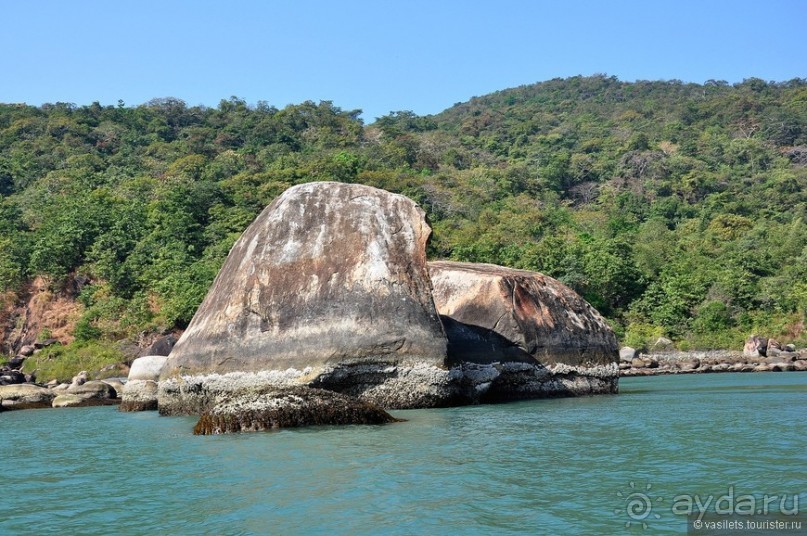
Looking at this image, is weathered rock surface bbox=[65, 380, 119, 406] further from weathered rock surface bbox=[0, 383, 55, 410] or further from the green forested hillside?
the green forested hillside

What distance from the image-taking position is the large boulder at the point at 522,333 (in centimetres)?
1908

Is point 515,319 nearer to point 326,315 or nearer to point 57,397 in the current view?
point 326,315

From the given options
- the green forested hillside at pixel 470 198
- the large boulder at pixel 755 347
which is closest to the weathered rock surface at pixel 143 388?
the green forested hillside at pixel 470 198

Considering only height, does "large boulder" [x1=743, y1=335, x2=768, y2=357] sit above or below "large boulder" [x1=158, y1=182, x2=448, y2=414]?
below

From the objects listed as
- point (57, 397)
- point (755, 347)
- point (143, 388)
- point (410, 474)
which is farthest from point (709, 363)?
point (410, 474)

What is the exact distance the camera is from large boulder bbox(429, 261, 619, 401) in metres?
19.1

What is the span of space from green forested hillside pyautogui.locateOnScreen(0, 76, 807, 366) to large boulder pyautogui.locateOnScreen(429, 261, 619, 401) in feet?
78.2

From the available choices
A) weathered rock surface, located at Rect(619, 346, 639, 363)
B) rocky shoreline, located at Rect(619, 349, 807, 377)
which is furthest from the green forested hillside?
rocky shoreline, located at Rect(619, 349, 807, 377)

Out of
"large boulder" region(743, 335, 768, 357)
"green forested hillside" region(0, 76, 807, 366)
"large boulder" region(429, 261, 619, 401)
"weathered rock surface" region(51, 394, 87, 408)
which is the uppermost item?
"green forested hillside" region(0, 76, 807, 366)

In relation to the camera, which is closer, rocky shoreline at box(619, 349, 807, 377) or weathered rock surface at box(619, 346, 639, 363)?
rocky shoreline at box(619, 349, 807, 377)

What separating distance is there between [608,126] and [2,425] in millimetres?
96588

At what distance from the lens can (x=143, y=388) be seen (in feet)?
67.5

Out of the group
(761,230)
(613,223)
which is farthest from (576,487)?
(613,223)

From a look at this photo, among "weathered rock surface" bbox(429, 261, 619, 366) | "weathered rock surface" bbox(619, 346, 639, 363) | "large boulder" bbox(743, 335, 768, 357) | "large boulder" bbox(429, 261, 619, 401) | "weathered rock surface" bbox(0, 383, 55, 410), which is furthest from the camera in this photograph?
"large boulder" bbox(743, 335, 768, 357)
